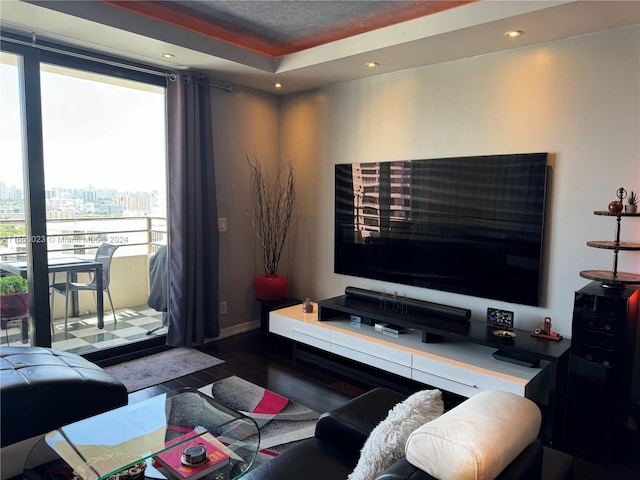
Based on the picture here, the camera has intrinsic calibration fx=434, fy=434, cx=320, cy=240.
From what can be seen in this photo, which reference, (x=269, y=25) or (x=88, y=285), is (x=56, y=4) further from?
(x=88, y=285)

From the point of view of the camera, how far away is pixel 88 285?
3.54m

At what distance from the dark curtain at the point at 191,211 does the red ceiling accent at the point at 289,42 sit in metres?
0.54

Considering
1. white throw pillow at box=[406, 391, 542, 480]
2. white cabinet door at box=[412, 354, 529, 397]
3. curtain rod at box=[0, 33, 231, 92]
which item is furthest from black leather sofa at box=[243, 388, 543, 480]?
curtain rod at box=[0, 33, 231, 92]

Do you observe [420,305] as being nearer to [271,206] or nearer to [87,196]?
[271,206]

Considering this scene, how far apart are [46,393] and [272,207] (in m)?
2.80

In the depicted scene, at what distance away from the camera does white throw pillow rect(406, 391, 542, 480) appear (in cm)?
97

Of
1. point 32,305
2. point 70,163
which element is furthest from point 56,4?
Result: point 32,305

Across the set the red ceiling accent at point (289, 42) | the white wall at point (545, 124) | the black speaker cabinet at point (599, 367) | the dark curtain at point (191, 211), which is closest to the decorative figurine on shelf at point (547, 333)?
the white wall at point (545, 124)

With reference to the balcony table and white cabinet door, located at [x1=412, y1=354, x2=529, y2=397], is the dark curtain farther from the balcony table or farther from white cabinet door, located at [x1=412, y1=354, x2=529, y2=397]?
white cabinet door, located at [x1=412, y1=354, x2=529, y2=397]

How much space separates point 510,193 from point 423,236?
29.2 inches

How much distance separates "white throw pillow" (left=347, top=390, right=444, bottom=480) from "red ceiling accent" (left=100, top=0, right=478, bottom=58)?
7.91 ft

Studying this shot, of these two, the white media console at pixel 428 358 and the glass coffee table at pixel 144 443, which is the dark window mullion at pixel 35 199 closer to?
the glass coffee table at pixel 144 443

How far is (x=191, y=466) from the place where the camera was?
173 cm

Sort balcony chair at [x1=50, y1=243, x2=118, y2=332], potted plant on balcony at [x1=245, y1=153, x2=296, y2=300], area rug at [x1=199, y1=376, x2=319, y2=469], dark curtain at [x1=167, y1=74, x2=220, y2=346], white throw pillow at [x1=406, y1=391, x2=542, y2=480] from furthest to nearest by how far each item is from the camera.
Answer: potted plant on balcony at [x1=245, y1=153, x2=296, y2=300], dark curtain at [x1=167, y1=74, x2=220, y2=346], balcony chair at [x1=50, y1=243, x2=118, y2=332], area rug at [x1=199, y1=376, x2=319, y2=469], white throw pillow at [x1=406, y1=391, x2=542, y2=480]
